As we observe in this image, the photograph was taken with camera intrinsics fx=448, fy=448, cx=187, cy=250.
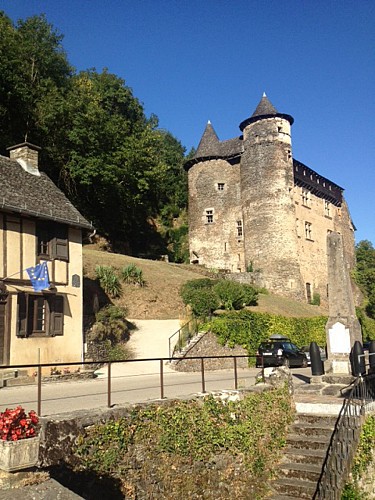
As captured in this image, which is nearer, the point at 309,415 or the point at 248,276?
the point at 309,415

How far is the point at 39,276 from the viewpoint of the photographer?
1543 centimetres

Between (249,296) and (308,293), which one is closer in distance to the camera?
(249,296)

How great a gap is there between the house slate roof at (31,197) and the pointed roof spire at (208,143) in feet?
94.1

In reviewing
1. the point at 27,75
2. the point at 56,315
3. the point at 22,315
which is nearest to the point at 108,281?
the point at 56,315

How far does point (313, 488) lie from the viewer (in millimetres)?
8266

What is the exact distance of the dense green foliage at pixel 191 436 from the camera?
6.62m

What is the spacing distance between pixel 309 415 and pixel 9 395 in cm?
735

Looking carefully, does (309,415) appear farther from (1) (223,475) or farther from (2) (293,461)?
(1) (223,475)

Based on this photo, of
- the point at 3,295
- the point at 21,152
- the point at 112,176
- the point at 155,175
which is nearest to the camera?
the point at 3,295

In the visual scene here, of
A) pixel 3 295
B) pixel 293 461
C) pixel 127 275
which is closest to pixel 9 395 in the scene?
pixel 3 295

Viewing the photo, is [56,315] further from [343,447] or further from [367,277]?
[367,277]

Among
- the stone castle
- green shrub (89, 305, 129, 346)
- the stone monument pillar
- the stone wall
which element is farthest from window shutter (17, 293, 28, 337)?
the stone castle

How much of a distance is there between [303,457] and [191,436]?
104 inches

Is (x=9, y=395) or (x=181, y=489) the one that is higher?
(x=9, y=395)
